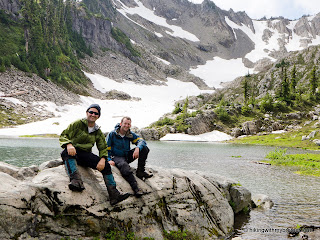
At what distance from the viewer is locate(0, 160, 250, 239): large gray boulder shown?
7301 mm

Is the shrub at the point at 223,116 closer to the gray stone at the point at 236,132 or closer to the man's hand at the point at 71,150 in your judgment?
the gray stone at the point at 236,132

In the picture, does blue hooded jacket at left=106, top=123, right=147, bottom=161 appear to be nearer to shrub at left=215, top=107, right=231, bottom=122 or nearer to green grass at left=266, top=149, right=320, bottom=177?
green grass at left=266, top=149, right=320, bottom=177

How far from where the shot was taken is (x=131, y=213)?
30.1 feet

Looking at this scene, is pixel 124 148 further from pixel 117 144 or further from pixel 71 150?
pixel 71 150

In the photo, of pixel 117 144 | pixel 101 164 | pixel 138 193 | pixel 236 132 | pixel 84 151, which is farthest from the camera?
pixel 236 132

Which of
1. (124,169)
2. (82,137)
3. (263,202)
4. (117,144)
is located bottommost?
(263,202)

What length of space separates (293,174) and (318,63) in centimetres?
18877

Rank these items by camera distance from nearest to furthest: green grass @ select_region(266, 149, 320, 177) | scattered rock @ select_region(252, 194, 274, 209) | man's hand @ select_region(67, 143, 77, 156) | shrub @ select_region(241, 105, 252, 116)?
man's hand @ select_region(67, 143, 77, 156), scattered rock @ select_region(252, 194, 274, 209), green grass @ select_region(266, 149, 320, 177), shrub @ select_region(241, 105, 252, 116)

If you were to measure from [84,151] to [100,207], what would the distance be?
7.18 ft

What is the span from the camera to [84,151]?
9.53m

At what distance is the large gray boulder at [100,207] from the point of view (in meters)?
7.30

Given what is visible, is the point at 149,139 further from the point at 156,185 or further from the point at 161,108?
the point at 156,185

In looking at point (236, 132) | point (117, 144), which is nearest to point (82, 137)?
point (117, 144)

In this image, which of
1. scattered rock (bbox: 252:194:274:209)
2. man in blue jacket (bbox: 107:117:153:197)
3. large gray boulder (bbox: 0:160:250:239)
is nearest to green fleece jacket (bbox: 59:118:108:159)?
large gray boulder (bbox: 0:160:250:239)
